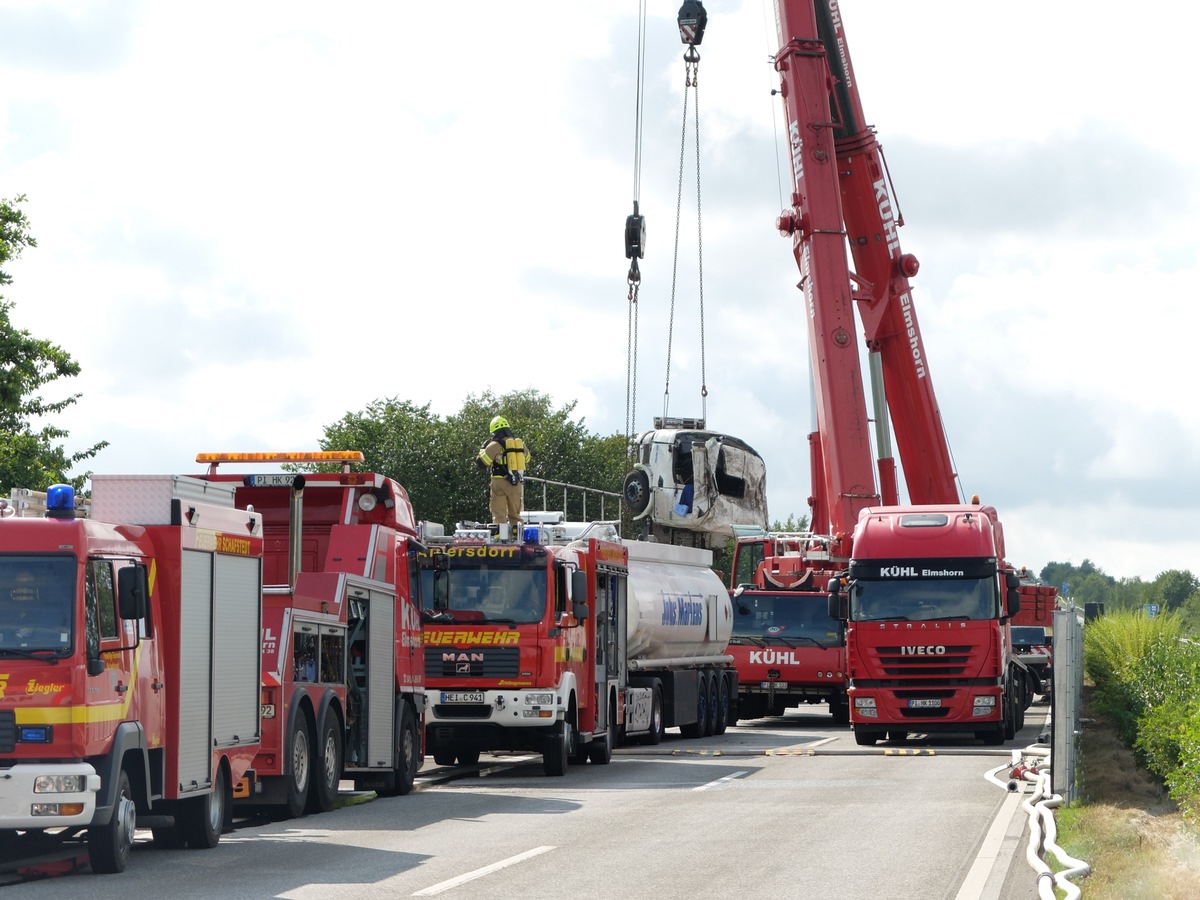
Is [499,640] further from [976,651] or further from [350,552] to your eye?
[976,651]

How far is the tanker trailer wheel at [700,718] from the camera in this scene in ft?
103

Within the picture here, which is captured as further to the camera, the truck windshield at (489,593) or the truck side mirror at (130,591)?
the truck windshield at (489,593)

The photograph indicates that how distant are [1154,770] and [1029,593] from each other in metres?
17.9

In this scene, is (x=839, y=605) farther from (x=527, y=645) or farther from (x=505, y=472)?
(x=527, y=645)

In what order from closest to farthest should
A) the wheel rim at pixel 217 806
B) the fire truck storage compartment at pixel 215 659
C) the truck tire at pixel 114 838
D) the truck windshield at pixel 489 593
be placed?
1. the truck tire at pixel 114 838
2. the fire truck storage compartment at pixel 215 659
3. the wheel rim at pixel 217 806
4. the truck windshield at pixel 489 593

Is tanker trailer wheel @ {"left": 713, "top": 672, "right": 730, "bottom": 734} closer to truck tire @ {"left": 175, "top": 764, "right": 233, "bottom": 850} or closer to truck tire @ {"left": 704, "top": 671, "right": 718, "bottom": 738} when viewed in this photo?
truck tire @ {"left": 704, "top": 671, "right": 718, "bottom": 738}

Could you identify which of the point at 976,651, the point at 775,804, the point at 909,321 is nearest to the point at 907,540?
the point at 976,651

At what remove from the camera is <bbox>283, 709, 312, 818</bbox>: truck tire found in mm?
16016

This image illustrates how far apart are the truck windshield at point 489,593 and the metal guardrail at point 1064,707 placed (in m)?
7.12

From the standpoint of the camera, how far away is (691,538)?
43781 mm

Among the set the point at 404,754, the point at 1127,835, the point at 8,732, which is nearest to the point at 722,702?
the point at 404,754

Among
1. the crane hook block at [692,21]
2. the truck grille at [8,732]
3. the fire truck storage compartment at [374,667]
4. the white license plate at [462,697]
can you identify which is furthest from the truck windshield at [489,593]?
the crane hook block at [692,21]

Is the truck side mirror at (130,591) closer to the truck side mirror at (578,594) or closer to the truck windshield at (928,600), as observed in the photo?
the truck side mirror at (578,594)

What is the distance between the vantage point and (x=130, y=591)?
12.6 meters
